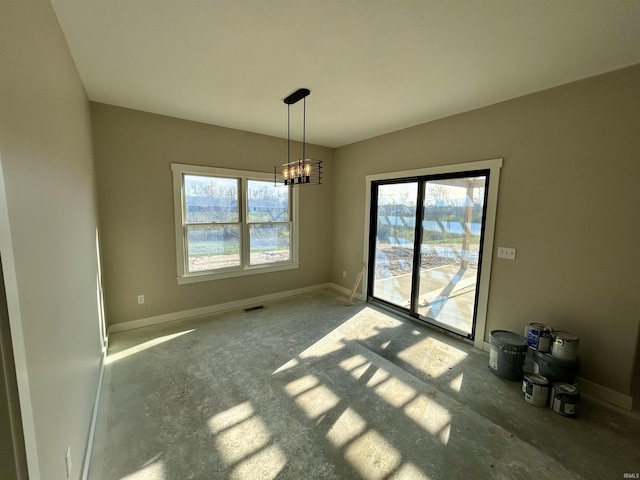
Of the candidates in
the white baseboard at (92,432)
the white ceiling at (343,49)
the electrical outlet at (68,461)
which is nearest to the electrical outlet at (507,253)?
the white ceiling at (343,49)

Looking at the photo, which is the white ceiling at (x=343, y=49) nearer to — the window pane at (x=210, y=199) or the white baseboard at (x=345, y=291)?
the window pane at (x=210, y=199)

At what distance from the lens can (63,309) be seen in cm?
140

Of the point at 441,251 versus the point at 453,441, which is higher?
the point at 441,251

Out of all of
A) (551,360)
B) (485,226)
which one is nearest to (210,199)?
(485,226)

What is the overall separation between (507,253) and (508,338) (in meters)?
0.89

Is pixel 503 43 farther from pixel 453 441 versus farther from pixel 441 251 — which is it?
pixel 453 441

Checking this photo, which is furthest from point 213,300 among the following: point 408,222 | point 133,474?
point 408,222

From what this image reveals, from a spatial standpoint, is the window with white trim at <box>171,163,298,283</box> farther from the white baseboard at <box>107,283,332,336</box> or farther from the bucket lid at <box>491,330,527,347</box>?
the bucket lid at <box>491,330,527,347</box>

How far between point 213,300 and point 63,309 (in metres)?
2.77

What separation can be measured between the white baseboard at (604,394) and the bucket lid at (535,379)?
480 mm

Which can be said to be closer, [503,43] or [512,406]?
[503,43]

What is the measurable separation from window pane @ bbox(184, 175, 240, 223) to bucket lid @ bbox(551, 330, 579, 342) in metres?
4.06

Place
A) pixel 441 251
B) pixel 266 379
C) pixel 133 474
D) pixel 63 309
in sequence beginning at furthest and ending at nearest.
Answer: pixel 441 251
pixel 266 379
pixel 133 474
pixel 63 309

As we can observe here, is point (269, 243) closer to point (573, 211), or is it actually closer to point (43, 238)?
point (43, 238)
